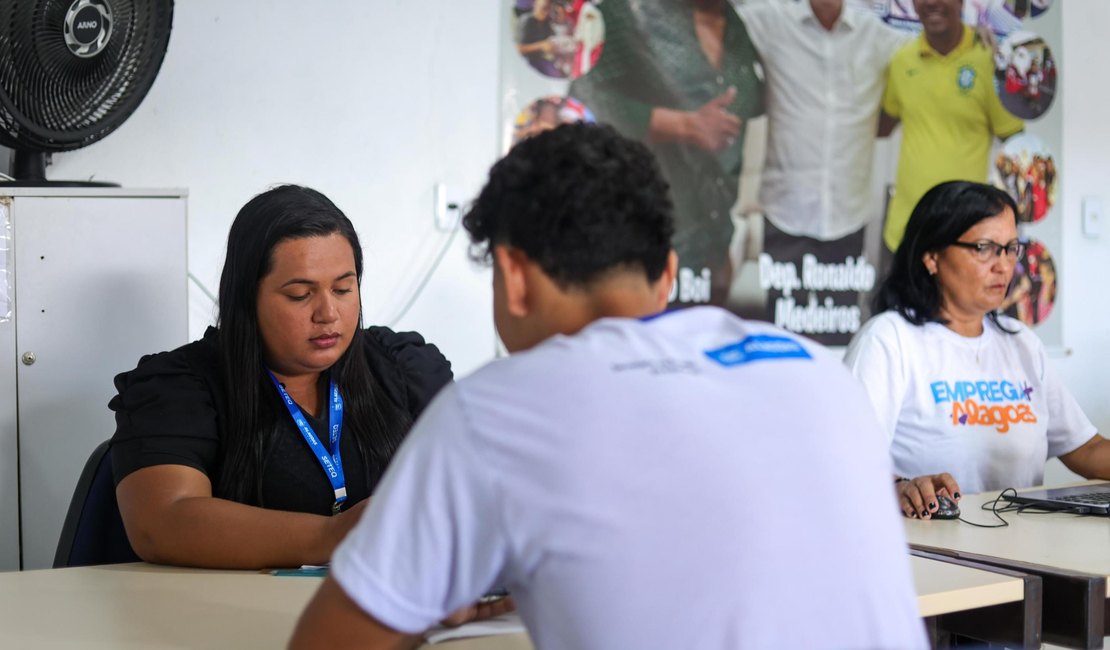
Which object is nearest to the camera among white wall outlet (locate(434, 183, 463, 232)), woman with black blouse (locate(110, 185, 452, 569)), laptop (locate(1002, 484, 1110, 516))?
woman with black blouse (locate(110, 185, 452, 569))

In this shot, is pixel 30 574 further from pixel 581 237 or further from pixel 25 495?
Answer: pixel 581 237

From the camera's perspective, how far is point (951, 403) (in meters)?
2.49

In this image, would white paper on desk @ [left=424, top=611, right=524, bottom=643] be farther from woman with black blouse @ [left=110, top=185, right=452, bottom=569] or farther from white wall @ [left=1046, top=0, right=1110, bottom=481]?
white wall @ [left=1046, top=0, right=1110, bottom=481]

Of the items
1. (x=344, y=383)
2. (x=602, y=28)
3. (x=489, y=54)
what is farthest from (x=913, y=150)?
(x=344, y=383)

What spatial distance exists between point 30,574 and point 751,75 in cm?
279

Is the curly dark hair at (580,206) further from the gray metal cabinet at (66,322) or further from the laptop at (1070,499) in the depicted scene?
the gray metal cabinet at (66,322)

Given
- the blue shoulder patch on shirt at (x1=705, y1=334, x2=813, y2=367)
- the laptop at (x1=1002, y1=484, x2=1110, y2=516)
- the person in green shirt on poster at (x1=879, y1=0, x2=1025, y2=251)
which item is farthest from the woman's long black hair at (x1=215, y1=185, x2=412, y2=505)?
the person in green shirt on poster at (x1=879, y1=0, x2=1025, y2=251)

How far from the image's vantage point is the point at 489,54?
3.29m

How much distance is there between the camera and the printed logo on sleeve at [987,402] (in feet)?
8.16

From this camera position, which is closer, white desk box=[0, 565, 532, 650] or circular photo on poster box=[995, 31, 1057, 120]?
white desk box=[0, 565, 532, 650]

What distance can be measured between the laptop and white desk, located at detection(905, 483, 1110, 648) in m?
0.02

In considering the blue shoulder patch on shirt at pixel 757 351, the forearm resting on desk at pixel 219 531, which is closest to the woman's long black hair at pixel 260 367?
the forearm resting on desk at pixel 219 531

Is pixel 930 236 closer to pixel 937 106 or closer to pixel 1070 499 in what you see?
pixel 1070 499

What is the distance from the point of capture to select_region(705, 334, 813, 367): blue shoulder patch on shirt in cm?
89
